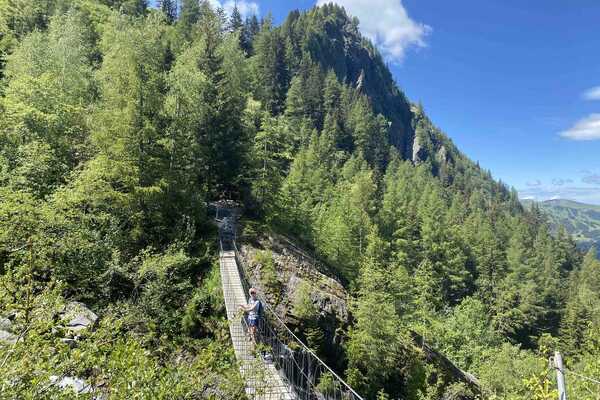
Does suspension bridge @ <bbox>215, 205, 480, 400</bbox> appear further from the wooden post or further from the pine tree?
the pine tree

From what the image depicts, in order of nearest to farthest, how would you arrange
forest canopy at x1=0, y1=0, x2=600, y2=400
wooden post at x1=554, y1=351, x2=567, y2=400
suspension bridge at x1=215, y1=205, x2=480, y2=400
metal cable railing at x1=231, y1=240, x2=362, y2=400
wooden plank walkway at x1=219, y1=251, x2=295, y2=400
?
wooden post at x1=554, y1=351, x2=567, y2=400, forest canopy at x1=0, y1=0, x2=600, y2=400, wooden plank walkway at x1=219, y1=251, x2=295, y2=400, suspension bridge at x1=215, y1=205, x2=480, y2=400, metal cable railing at x1=231, y1=240, x2=362, y2=400

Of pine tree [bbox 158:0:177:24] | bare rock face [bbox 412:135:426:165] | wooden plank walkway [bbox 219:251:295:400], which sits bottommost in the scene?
wooden plank walkway [bbox 219:251:295:400]

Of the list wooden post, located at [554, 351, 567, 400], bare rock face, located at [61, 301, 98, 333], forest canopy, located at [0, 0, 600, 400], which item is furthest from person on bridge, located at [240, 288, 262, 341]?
wooden post, located at [554, 351, 567, 400]

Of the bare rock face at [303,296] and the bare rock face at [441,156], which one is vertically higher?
the bare rock face at [441,156]

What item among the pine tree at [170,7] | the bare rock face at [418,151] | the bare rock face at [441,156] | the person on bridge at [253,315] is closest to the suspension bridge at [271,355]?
the person on bridge at [253,315]

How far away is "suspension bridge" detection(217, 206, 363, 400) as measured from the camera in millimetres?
8443

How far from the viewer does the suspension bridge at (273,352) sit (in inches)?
332

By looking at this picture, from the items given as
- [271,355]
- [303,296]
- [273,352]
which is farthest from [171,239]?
[271,355]

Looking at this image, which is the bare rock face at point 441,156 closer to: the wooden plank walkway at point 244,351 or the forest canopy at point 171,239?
the forest canopy at point 171,239

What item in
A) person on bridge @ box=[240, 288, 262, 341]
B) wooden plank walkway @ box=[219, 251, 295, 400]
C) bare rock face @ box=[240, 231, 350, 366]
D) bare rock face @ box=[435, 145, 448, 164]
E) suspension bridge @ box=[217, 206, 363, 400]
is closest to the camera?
wooden plank walkway @ box=[219, 251, 295, 400]

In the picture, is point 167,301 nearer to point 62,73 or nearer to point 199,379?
point 199,379

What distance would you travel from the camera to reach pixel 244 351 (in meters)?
9.95

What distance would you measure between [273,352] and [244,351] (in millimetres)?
1373

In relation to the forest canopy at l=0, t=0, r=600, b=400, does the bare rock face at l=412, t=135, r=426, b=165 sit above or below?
above
